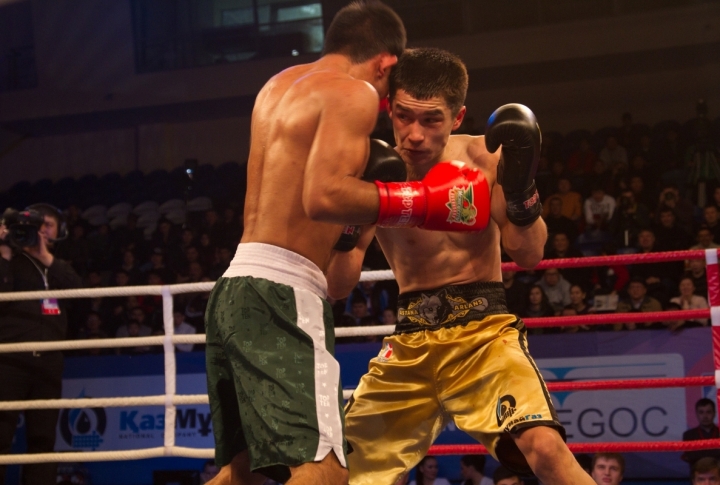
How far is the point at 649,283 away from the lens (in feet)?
17.9

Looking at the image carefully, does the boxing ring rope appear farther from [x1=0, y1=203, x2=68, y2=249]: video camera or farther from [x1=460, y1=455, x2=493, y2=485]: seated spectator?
[x1=460, y1=455, x2=493, y2=485]: seated spectator

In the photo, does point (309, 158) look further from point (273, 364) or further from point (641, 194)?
point (641, 194)

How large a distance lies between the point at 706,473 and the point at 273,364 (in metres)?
2.46

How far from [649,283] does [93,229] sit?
635 cm

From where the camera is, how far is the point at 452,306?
227 cm

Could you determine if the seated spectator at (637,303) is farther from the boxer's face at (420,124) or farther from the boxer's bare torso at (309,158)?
the boxer's bare torso at (309,158)

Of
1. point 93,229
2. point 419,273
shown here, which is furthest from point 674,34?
point 419,273

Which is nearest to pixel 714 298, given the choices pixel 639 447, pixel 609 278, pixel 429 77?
pixel 639 447

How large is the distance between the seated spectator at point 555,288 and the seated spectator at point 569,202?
1322 mm

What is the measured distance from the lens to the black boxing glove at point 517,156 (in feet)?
6.95

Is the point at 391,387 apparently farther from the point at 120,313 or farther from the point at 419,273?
the point at 120,313

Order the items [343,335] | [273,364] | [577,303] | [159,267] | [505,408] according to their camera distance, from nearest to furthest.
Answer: [273,364]
[505,408]
[343,335]
[577,303]
[159,267]

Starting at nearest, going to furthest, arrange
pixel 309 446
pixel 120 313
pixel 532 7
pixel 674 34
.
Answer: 1. pixel 309 446
2. pixel 120 313
3. pixel 674 34
4. pixel 532 7

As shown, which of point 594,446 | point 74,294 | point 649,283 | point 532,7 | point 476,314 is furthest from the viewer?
point 532,7
